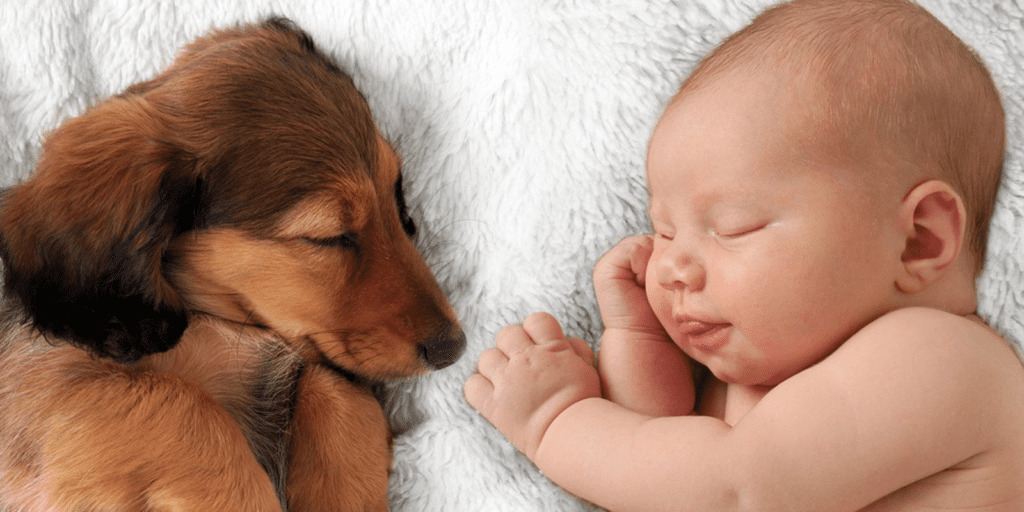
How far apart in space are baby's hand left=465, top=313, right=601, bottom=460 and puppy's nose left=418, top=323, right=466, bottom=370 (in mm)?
83

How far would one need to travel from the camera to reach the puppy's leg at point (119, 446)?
56.6 inches

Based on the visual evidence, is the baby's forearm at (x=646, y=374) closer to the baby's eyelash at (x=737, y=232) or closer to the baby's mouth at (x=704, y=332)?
the baby's mouth at (x=704, y=332)

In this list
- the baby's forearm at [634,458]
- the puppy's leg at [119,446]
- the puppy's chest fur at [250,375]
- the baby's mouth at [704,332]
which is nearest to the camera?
the baby's forearm at [634,458]

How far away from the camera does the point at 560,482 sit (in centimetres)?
142

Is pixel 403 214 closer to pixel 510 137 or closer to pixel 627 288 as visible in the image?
pixel 510 137

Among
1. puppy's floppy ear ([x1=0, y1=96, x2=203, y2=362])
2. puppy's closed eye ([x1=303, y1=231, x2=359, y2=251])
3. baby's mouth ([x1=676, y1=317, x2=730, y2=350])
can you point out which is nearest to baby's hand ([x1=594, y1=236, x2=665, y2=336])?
baby's mouth ([x1=676, y1=317, x2=730, y2=350])

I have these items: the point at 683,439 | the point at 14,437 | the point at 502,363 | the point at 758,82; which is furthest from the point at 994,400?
the point at 14,437

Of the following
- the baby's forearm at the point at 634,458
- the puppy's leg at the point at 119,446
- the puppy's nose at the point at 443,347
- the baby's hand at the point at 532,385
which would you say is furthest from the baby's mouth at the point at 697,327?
the puppy's leg at the point at 119,446

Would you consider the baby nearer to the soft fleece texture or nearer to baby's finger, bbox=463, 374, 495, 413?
baby's finger, bbox=463, 374, 495, 413

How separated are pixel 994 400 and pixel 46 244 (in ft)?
5.61

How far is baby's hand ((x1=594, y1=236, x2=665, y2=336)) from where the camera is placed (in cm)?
160

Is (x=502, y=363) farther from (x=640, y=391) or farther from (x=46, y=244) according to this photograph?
(x=46, y=244)

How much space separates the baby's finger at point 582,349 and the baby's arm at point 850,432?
0.34m

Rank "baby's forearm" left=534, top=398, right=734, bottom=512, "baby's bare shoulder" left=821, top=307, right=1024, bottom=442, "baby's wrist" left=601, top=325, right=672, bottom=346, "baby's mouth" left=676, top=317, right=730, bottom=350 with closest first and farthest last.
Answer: "baby's bare shoulder" left=821, top=307, right=1024, bottom=442, "baby's forearm" left=534, top=398, right=734, bottom=512, "baby's mouth" left=676, top=317, right=730, bottom=350, "baby's wrist" left=601, top=325, right=672, bottom=346
